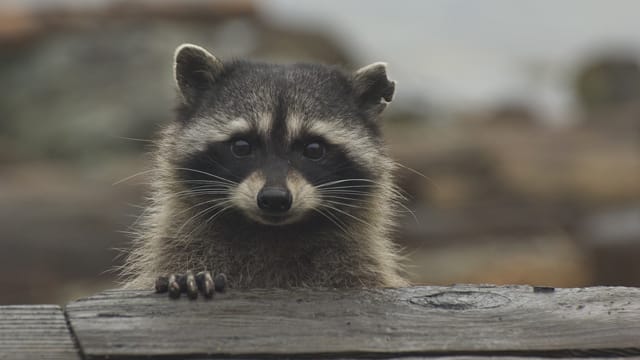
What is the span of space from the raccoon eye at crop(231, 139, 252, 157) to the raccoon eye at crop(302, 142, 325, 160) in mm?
215

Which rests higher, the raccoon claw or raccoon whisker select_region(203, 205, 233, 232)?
raccoon whisker select_region(203, 205, 233, 232)

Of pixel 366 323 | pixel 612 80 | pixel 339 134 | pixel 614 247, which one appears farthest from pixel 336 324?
pixel 612 80

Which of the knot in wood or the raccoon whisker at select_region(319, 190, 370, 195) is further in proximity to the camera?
the raccoon whisker at select_region(319, 190, 370, 195)

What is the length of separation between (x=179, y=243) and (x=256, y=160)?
52 cm

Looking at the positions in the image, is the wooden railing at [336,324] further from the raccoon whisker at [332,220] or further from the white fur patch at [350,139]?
the white fur patch at [350,139]

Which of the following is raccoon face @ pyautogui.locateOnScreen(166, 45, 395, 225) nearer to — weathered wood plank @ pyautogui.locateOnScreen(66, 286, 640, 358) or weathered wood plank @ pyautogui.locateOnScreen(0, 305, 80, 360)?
weathered wood plank @ pyautogui.locateOnScreen(66, 286, 640, 358)

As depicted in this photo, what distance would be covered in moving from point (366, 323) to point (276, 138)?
1.49 m

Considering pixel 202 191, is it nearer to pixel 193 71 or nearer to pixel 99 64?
pixel 193 71

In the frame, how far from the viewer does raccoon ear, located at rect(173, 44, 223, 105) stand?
18.1ft

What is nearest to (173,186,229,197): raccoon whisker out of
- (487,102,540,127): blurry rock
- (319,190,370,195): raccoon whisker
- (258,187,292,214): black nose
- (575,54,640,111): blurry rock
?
(258,187,292,214): black nose

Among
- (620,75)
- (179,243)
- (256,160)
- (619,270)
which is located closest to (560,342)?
(256,160)

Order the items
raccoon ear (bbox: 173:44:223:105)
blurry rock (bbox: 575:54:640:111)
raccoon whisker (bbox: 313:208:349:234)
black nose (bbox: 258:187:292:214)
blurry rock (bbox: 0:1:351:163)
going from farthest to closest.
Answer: blurry rock (bbox: 575:54:640:111) < blurry rock (bbox: 0:1:351:163) < raccoon ear (bbox: 173:44:223:105) < raccoon whisker (bbox: 313:208:349:234) < black nose (bbox: 258:187:292:214)

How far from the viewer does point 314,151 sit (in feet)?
16.9

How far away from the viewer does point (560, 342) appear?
11.8 feet
